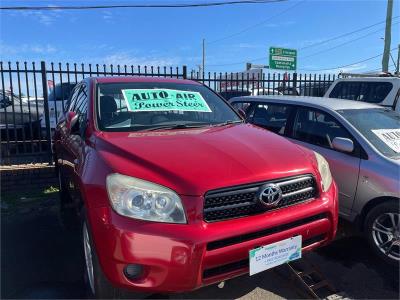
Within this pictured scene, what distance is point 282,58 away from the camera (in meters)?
25.6

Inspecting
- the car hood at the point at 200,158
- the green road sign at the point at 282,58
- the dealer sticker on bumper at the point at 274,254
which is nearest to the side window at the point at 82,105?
the car hood at the point at 200,158

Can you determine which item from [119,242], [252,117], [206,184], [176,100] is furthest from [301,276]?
[252,117]

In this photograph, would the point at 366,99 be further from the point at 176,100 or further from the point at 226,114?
the point at 176,100

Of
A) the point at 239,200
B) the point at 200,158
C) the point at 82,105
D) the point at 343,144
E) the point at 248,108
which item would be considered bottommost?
the point at 239,200

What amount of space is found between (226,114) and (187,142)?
1.13 metres

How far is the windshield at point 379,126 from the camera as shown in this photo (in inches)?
151

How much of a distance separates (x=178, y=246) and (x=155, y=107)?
1.63 metres

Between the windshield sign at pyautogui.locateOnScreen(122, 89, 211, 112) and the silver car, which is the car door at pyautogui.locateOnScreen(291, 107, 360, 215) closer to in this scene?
the silver car

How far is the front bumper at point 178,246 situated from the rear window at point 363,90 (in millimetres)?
5574

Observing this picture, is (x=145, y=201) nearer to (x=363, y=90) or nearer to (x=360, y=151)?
(x=360, y=151)

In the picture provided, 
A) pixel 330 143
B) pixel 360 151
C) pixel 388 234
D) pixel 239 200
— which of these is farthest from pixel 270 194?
pixel 330 143

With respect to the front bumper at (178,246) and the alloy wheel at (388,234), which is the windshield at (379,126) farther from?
the front bumper at (178,246)

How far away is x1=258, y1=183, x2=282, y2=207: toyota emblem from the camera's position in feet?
8.05

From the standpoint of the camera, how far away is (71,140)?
3.70 metres
